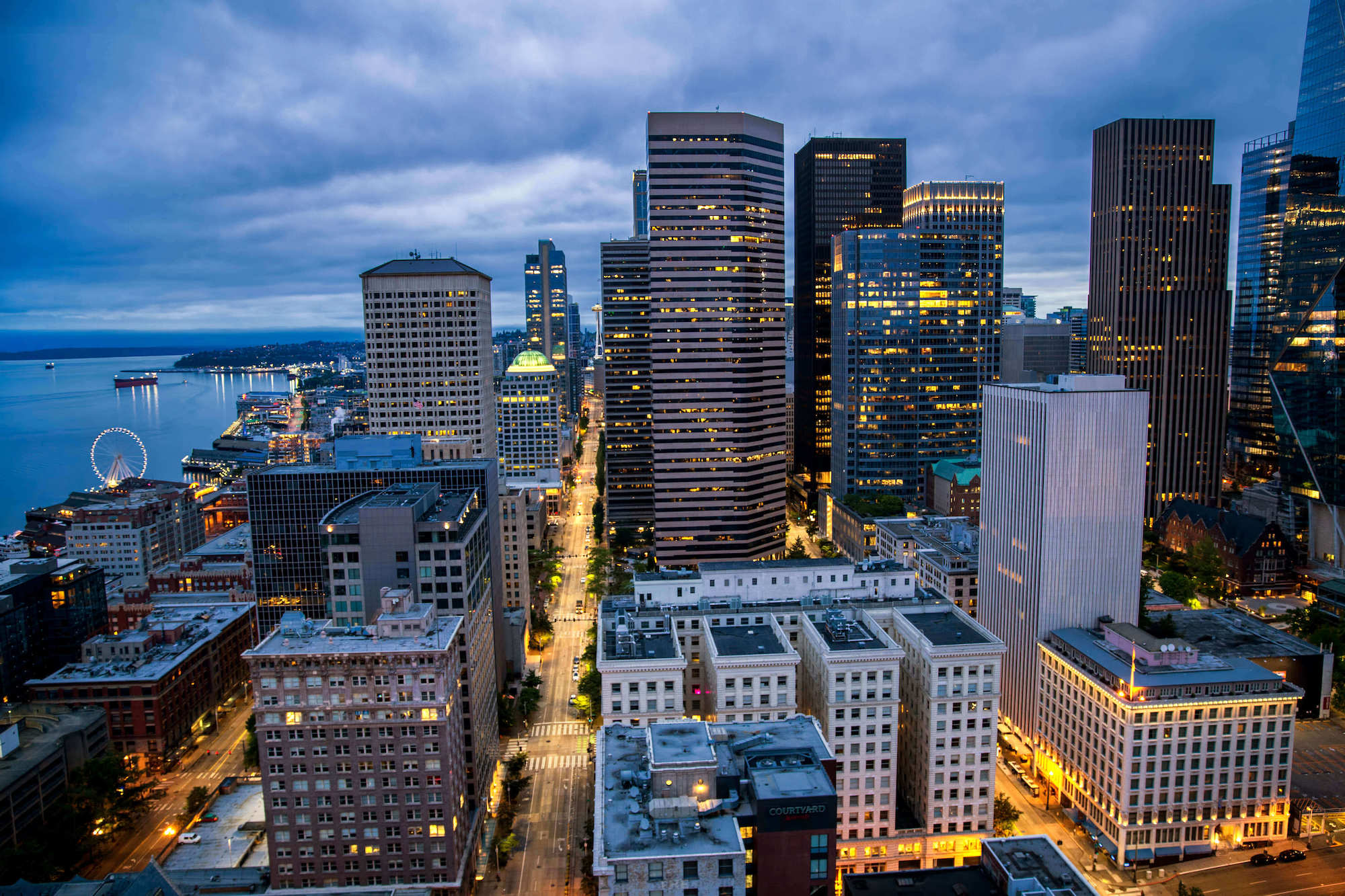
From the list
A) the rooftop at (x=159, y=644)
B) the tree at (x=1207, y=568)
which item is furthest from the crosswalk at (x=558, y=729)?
the tree at (x=1207, y=568)


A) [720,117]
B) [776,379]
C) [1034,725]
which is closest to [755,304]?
[776,379]

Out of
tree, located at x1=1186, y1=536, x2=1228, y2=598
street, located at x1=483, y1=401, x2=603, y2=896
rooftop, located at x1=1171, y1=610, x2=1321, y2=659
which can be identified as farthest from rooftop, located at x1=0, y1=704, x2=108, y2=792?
tree, located at x1=1186, y1=536, x2=1228, y2=598

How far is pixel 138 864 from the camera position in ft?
304

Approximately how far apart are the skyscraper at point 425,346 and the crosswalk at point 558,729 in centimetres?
6640

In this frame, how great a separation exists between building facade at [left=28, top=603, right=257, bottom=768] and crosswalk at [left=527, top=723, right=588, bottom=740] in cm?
5110

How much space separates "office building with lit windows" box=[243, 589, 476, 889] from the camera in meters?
77.2

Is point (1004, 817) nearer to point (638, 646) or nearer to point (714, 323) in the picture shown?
point (638, 646)

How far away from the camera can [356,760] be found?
7812 centimetres

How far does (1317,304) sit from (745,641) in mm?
157774

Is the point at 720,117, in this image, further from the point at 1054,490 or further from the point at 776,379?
the point at 1054,490

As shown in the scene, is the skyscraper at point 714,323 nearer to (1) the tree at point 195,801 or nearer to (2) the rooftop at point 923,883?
(1) the tree at point 195,801

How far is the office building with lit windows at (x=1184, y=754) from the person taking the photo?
88.6 metres

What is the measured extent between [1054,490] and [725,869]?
72.5 meters

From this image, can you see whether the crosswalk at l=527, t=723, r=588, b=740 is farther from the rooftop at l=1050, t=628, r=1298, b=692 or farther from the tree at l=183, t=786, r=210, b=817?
the rooftop at l=1050, t=628, r=1298, b=692
